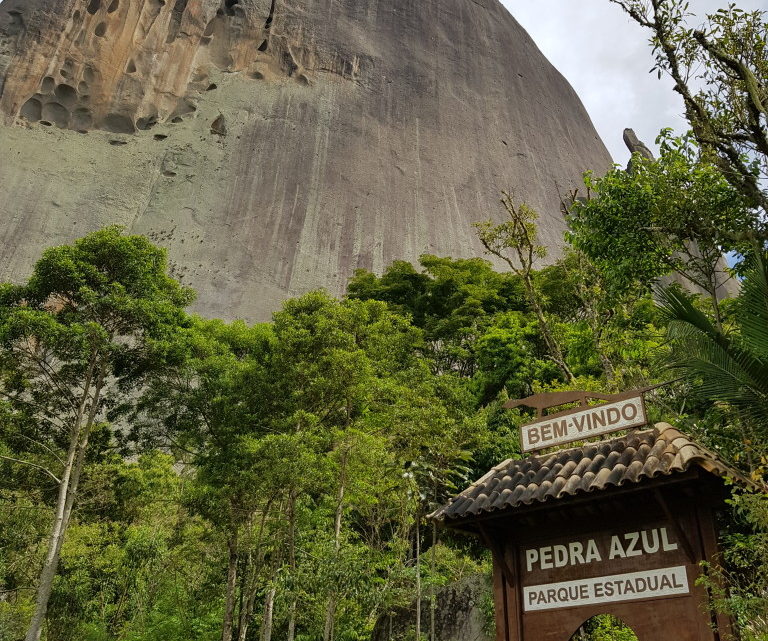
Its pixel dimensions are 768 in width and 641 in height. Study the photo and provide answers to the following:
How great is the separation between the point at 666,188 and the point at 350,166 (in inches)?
1378

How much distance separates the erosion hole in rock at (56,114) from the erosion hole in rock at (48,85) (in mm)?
836

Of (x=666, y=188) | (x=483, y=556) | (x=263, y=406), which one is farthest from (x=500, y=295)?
(x=666, y=188)

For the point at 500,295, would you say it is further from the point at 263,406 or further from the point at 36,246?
the point at 36,246

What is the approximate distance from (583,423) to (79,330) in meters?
8.92

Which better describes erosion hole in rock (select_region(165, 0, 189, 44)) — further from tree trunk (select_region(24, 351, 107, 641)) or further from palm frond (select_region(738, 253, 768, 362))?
palm frond (select_region(738, 253, 768, 362))

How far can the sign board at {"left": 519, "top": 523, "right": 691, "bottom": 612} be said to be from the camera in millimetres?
5188

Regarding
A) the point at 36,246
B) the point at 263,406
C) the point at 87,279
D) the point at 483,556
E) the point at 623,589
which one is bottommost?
the point at 623,589

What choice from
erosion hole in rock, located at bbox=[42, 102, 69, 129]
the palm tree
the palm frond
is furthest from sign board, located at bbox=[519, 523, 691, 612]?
erosion hole in rock, located at bbox=[42, 102, 69, 129]

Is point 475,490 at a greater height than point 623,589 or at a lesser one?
greater

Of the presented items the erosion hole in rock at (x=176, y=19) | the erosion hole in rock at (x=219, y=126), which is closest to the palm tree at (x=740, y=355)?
the erosion hole in rock at (x=219, y=126)

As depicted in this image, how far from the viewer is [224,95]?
44.4 metres

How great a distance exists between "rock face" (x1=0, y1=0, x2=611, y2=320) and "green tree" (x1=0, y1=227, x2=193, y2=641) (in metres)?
20.1

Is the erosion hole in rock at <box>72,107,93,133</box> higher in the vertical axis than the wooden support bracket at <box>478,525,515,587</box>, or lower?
higher

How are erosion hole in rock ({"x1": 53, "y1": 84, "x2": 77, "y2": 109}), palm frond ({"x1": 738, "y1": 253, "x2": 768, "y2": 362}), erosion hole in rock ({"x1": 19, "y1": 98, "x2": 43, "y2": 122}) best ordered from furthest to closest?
erosion hole in rock ({"x1": 53, "y1": 84, "x2": 77, "y2": 109}) < erosion hole in rock ({"x1": 19, "y1": 98, "x2": 43, "y2": 122}) < palm frond ({"x1": 738, "y1": 253, "x2": 768, "y2": 362})
